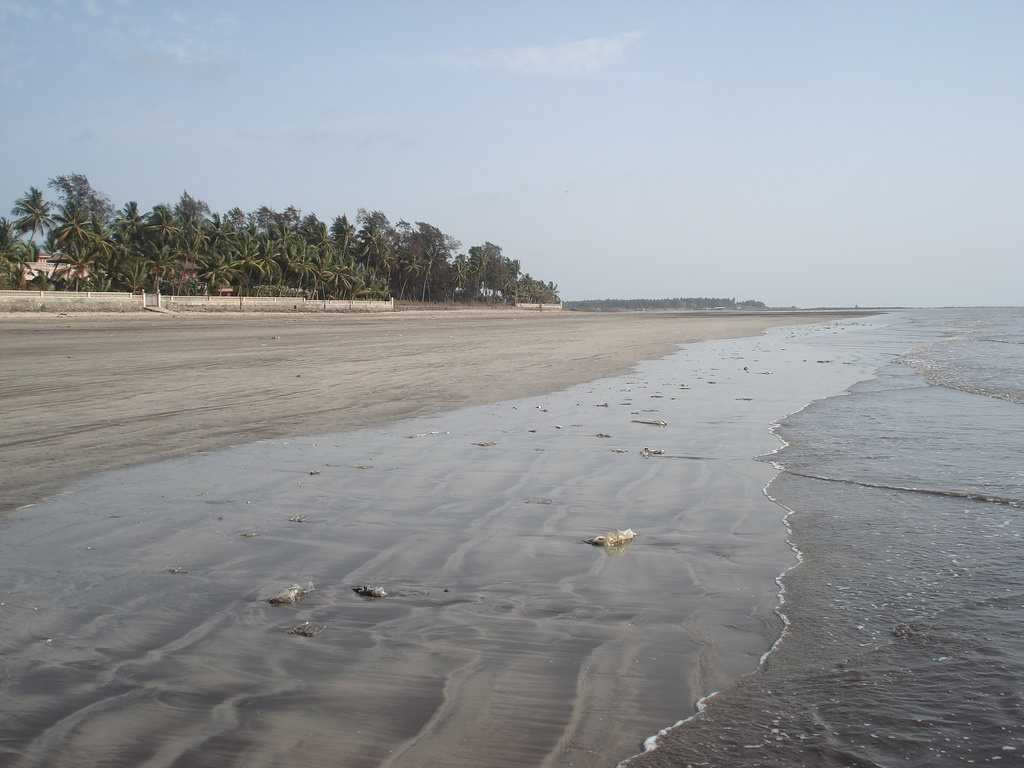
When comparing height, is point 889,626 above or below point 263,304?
below

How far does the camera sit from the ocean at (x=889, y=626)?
8.45 feet

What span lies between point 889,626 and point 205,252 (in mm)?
80746

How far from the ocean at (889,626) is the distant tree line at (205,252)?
64295 mm

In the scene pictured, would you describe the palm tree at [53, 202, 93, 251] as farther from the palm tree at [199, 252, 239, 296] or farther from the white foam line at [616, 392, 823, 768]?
the white foam line at [616, 392, 823, 768]

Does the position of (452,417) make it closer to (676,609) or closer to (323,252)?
(676,609)

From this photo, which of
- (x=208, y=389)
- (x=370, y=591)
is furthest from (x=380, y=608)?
(x=208, y=389)

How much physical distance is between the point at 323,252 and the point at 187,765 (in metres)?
92.5

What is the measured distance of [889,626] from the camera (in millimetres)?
3527

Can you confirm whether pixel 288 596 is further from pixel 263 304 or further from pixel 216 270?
pixel 216 270

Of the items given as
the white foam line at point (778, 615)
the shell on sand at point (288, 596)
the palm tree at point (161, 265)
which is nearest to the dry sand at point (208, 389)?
the shell on sand at point (288, 596)

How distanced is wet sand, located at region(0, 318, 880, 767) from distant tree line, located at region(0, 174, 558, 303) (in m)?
61.8

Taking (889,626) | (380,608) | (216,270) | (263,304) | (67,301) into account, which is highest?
(216,270)

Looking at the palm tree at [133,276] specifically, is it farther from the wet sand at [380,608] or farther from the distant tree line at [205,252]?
the wet sand at [380,608]

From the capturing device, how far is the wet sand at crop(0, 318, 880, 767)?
2656 millimetres
